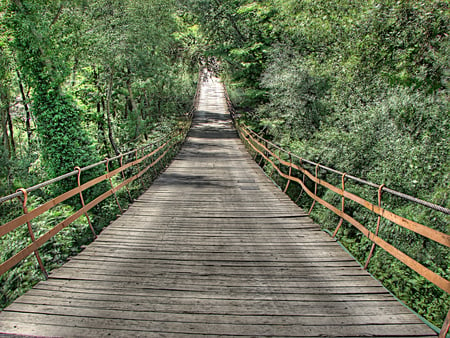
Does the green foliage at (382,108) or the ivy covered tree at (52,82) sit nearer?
the green foliage at (382,108)

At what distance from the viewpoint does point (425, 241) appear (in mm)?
7113

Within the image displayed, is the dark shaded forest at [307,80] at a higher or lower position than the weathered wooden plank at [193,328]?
higher

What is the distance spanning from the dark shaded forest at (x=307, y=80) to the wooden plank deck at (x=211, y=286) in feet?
8.75

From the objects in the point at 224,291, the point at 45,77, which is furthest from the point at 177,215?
the point at 45,77

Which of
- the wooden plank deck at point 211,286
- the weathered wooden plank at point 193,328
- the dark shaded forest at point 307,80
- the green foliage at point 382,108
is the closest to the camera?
the weathered wooden plank at point 193,328

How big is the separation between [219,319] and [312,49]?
57.4 ft

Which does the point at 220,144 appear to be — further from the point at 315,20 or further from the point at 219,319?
the point at 219,319

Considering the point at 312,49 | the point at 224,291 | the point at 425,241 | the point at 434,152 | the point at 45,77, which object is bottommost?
the point at 425,241

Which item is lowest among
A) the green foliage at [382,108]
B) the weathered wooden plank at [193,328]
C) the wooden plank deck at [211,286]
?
the wooden plank deck at [211,286]

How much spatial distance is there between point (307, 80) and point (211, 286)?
1323cm

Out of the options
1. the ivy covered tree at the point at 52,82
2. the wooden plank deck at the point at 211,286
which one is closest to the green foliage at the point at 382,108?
the wooden plank deck at the point at 211,286

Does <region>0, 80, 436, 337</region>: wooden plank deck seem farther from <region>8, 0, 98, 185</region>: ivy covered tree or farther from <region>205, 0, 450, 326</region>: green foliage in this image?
<region>8, 0, 98, 185</region>: ivy covered tree

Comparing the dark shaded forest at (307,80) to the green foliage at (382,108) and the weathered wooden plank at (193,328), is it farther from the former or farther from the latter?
the weathered wooden plank at (193,328)

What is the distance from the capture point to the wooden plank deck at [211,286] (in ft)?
11.3
